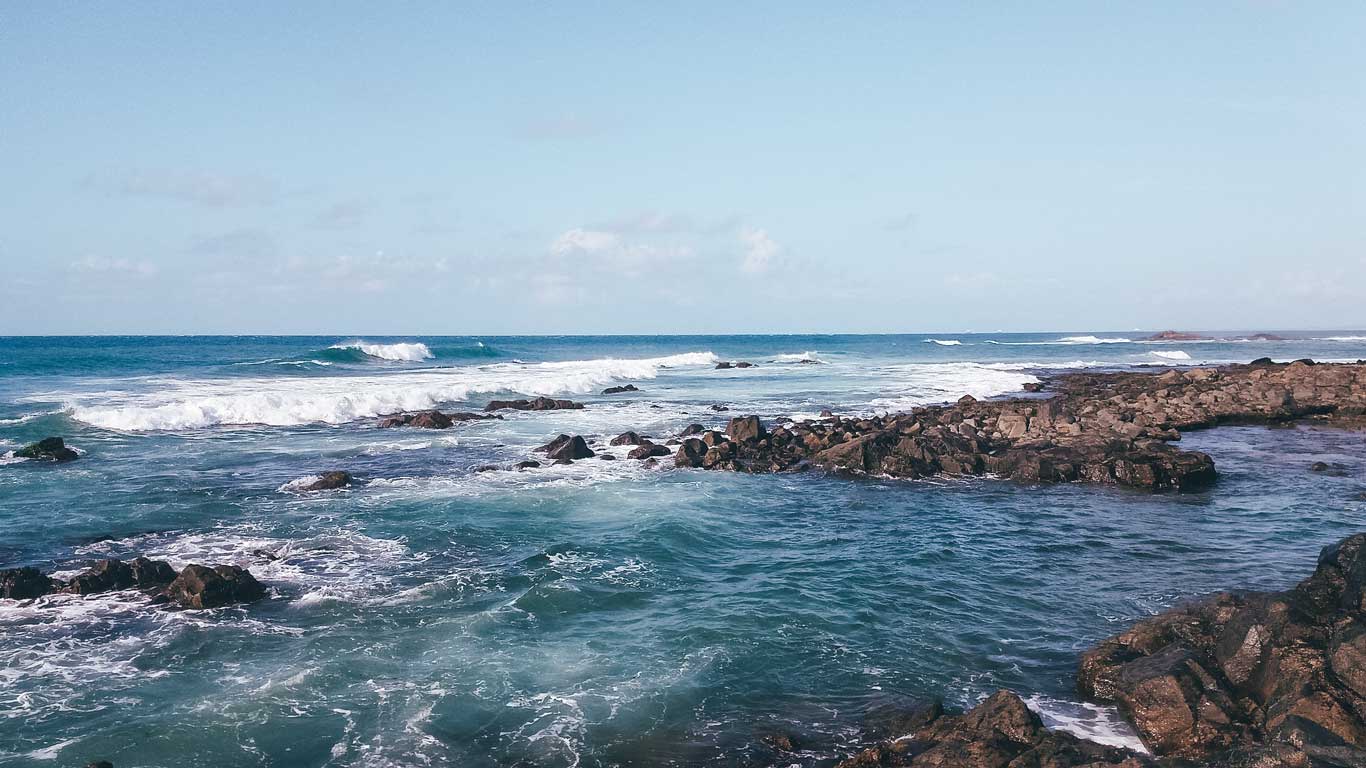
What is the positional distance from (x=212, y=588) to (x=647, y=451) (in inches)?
564

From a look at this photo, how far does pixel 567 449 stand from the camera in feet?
82.0

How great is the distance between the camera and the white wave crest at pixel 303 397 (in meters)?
32.8

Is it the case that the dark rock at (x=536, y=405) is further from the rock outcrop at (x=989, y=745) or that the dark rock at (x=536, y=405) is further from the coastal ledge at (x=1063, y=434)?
the rock outcrop at (x=989, y=745)

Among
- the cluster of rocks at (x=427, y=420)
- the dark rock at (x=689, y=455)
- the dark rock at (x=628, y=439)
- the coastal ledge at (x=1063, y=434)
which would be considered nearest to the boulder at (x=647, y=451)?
the dark rock at (x=689, y=455)

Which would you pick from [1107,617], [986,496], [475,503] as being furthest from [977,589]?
[475,503]

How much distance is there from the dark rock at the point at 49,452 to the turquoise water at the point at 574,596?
2.38 feet

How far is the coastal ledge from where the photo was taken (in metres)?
21.7

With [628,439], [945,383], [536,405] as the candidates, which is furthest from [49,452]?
[945,383]

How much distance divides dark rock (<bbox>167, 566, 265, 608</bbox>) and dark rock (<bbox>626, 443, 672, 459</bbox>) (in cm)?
1340

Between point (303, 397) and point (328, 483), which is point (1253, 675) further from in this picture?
point (303, 397)

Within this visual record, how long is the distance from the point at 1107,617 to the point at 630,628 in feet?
23.1

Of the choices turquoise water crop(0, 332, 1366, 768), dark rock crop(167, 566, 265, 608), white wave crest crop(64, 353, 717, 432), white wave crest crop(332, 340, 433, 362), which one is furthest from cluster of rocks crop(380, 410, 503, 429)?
white wave crest crop(332, 340, 433, 362)

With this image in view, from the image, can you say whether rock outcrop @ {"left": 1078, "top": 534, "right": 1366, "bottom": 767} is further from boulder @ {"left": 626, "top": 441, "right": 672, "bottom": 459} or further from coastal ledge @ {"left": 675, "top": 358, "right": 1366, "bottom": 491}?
boulder @ {"left": 626, "top": 441, "right": 672, "bottom": 459}

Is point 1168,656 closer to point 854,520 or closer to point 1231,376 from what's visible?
point 854,520
